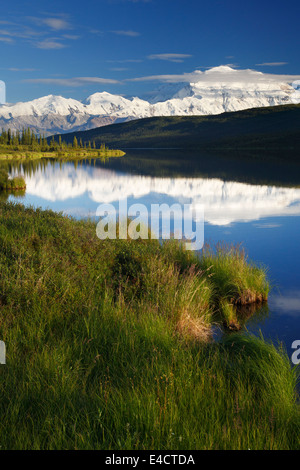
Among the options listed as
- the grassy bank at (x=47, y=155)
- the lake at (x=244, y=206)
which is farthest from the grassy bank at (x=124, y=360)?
the grassy bank at (x=47, y=155)

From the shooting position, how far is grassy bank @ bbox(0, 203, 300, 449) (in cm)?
520

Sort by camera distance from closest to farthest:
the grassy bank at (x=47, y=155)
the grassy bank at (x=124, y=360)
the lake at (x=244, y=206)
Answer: the grassy bank at (x=124, y=360) < the lake at (x=244, y=206) < the grassy bank at (x=47, y=155)

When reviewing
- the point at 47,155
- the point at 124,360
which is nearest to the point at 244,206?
the point at 124,360

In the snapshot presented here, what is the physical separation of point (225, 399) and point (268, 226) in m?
25.5

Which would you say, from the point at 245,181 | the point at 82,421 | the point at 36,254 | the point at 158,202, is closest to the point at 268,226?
the point at 158,202

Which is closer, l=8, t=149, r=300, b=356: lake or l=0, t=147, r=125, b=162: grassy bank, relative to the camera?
l=8, t=149, r=300, b=356: lake

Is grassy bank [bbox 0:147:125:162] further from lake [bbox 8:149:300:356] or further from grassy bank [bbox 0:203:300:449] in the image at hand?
grassy bank [bbox 0:203:300:449]

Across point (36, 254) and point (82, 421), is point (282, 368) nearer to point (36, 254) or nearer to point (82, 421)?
point (82, 421)

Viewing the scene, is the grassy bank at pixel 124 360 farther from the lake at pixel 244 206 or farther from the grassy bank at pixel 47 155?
the grassy bank at pixel 47 155

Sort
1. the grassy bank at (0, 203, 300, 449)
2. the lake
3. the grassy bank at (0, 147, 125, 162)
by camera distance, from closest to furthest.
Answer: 1. the grassy bank at (0, 203, 300, 449)
2. the lake
3. the grassy bank at (0, 147, 125, 162)

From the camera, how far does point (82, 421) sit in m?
5.29

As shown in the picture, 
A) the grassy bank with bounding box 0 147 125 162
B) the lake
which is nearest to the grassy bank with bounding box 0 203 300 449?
the lake

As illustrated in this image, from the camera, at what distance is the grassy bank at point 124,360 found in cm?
520

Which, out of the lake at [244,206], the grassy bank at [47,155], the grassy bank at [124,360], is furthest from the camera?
the grassy bank at [47,155]
